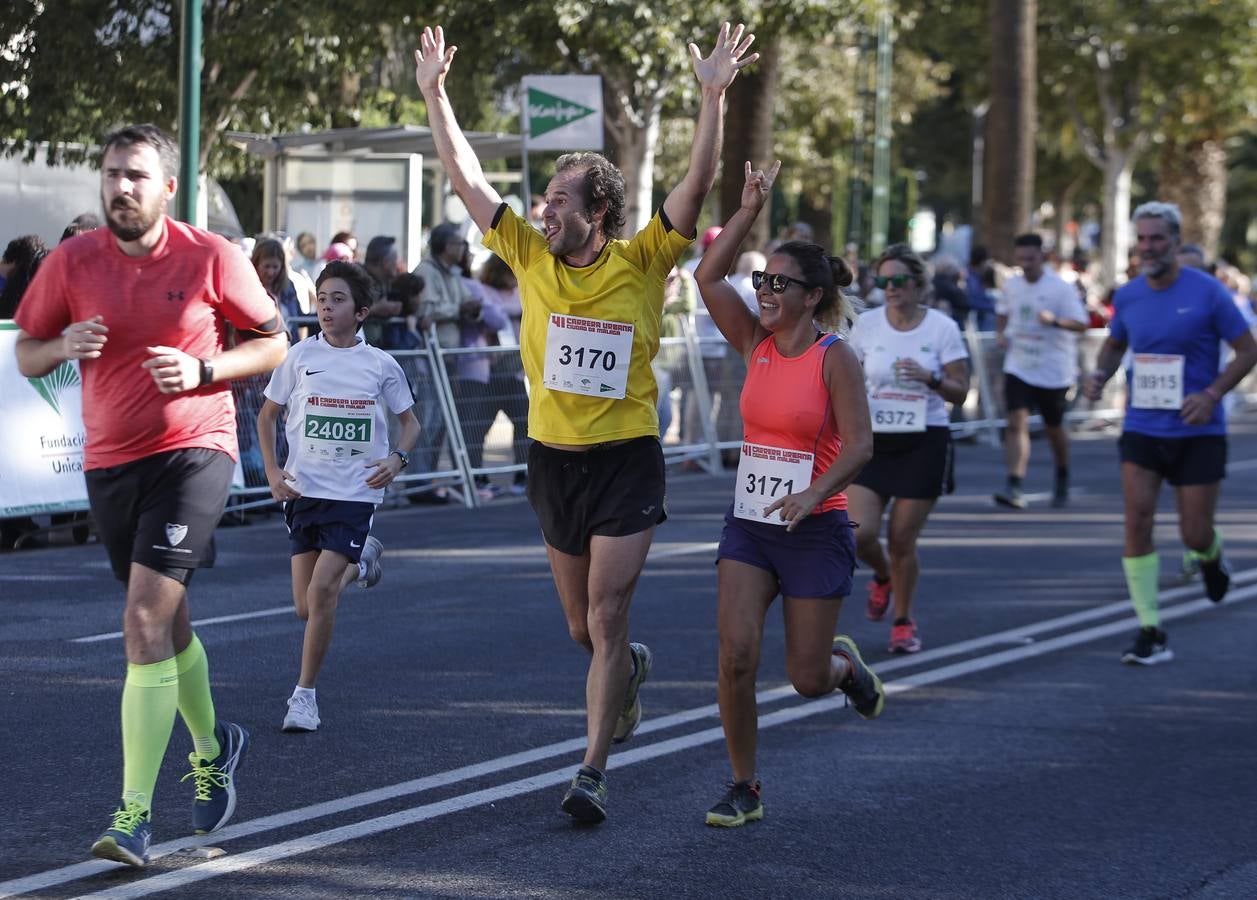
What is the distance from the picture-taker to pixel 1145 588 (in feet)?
29.8

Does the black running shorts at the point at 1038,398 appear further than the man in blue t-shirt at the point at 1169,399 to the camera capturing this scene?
Yes

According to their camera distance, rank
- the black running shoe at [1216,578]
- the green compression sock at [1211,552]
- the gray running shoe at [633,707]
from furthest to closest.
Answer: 1. the black running shoe at [1216,578]
2. the green compression sock at [1211,552]
3. the gray running shoe at [633,707]

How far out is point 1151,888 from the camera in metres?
5.50

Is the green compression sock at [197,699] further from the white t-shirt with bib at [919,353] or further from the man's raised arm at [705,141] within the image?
the white t-shirt with bib at [919,353]

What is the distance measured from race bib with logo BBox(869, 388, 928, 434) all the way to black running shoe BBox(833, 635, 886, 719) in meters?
2.60

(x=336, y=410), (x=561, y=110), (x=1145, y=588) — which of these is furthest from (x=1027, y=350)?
(x=336, y=410)

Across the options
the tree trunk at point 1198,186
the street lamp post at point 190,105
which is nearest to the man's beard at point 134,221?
the street lamp post at point 190,105

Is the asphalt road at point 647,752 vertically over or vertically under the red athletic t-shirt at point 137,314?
under

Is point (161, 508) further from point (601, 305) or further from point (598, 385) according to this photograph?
point (601, 305)

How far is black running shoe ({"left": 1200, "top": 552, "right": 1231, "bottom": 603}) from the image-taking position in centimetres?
985

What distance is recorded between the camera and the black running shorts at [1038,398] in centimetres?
1520

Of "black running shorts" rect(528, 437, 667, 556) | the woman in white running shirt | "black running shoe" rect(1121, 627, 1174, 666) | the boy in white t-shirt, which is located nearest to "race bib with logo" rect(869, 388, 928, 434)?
the woman in white running shirt

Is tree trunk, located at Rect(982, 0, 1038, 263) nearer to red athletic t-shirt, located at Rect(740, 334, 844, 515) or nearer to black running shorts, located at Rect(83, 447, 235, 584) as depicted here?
red athletic t-shirt, located at Rect(740, 334, 844, 515)

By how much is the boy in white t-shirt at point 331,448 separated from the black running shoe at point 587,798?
5.23ft
